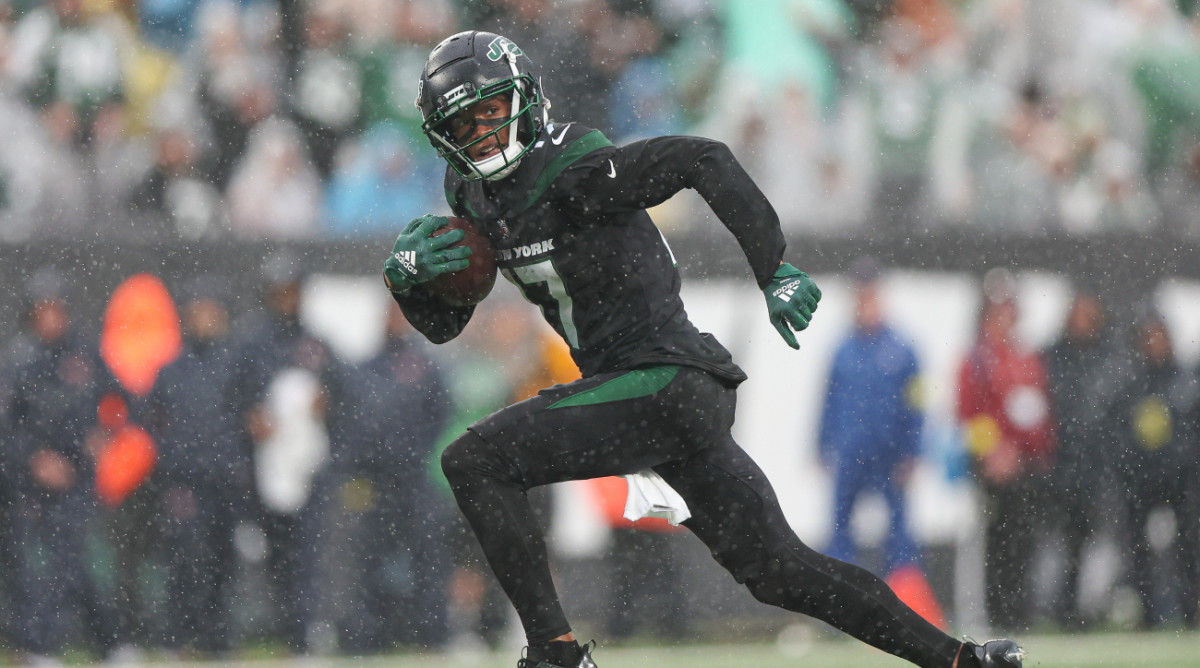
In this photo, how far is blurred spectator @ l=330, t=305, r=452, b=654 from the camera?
19.6 ft

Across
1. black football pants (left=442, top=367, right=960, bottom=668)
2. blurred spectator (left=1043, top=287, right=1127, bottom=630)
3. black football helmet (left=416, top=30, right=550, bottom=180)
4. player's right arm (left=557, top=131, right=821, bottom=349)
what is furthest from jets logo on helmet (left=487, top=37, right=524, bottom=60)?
blurred spectator (left=1043, top=287, right=1127, bottom=630)

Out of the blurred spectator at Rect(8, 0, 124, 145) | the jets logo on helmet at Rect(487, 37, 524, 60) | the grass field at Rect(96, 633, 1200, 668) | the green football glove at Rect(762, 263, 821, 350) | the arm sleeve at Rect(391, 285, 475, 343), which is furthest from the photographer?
the blurred spectator at Rect(8, 0, 124, 145)

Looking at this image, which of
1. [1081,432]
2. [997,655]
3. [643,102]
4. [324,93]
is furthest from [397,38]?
[997,655]

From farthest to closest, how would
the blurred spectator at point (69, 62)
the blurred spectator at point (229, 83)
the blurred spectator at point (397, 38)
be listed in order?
the blurred spectator at point (397, 38) → the blurred spectator at point (69, 62) → the blurred spectator at point (229, 83)

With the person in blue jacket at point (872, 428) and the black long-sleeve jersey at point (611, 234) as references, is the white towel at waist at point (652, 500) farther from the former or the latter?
the person in blue jacket at point (872, 428)

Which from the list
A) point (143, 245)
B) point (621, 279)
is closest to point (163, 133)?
point (143, 245)

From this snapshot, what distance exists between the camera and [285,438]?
6.08 meters

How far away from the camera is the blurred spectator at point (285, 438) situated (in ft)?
19.6

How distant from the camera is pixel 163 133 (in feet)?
22.8

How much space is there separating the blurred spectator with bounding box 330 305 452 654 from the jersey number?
2520mm

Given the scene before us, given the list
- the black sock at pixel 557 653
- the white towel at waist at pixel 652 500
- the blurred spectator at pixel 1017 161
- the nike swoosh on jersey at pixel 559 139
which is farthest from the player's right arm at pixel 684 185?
the blurred spectator at pixel 1017 161

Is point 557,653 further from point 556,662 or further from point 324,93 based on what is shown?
point 324,93

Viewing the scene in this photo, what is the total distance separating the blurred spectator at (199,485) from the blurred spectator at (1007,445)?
3.00m

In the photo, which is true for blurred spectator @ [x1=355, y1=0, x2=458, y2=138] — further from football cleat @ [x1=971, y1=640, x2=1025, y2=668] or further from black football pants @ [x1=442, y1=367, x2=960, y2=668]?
football cleat @ [x1=971, y1=640, x2=1025, y2=668]
